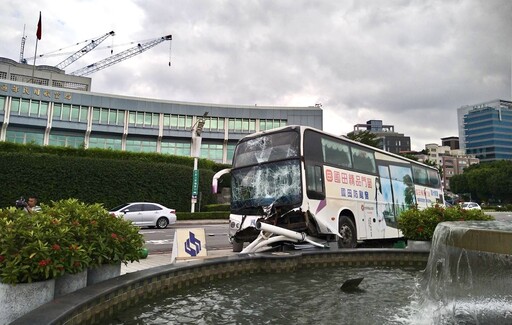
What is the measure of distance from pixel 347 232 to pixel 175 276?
7.03 metres

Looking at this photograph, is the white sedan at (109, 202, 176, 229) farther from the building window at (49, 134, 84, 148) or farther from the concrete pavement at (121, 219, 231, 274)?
the building window at (49, 134, 84, 148)

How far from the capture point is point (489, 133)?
129000 millimetres

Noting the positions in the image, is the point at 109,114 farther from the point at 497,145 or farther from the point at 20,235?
the point at 497,145

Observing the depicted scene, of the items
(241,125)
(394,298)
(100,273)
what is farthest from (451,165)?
(100,273)

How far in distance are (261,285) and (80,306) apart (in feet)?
10.6

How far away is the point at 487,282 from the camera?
13.1 ft

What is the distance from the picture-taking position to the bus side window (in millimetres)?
9722

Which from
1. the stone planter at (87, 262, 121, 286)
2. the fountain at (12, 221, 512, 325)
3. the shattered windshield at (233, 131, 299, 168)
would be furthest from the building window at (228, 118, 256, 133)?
the stone planter at (87, 262, 121, 286)

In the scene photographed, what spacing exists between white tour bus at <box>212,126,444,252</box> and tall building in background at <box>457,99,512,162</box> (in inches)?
5497

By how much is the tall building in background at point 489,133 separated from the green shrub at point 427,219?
140489 millimetres

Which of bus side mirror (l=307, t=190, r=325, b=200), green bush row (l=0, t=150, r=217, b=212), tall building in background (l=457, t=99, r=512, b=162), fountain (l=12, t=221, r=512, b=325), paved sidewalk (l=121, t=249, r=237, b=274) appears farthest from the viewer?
tall building in background (l=457, t=99, r=512, b=162)

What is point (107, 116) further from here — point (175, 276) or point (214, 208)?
point (175, 276)

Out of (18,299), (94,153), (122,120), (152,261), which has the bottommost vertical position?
(152,261)

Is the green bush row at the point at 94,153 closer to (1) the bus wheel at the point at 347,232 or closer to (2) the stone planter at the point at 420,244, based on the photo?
(1) the bus wheel at the point at 347,232
